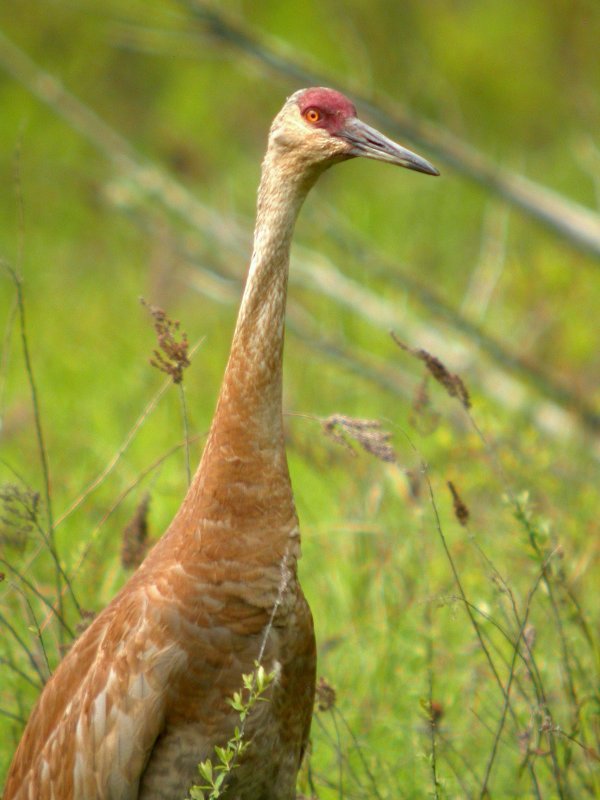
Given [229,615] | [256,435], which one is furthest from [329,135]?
[229,615]

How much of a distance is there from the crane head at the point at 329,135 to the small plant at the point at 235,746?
1.22 m

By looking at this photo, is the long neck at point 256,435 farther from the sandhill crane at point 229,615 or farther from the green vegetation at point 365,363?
the green vegetation at point 365,363

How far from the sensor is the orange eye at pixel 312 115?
3031 mm

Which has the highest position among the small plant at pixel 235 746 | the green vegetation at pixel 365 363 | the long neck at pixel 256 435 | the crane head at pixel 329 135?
the crane head at pixel 329 135

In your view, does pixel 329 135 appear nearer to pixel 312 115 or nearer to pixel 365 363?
pixel 312 115

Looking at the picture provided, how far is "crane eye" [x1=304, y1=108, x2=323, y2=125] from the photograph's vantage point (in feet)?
9.95

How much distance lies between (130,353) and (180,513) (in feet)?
16.5

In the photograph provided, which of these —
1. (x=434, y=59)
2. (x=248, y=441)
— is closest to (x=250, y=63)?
(x=248, y=441)

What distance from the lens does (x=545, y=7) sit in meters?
10.2

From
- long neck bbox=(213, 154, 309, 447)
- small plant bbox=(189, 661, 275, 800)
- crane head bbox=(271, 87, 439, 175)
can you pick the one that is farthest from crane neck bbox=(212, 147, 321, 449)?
small plant bbox=(189, 661, 275, 800)

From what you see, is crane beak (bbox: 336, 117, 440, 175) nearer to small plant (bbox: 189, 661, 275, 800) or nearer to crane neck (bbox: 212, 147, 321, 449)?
crane neck (bbox: 212, 147, 321, 449)

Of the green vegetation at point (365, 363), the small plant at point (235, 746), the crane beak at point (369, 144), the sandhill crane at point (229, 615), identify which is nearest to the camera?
the small plant at point (235, 746)

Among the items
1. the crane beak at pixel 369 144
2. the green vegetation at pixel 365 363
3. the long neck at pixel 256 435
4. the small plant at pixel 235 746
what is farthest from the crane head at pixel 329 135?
the small plant at pixel 235 746

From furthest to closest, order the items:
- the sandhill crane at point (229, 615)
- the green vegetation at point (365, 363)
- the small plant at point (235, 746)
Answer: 1. the green vegetation at point (365, 363)
2. the sandhill crane at point (229, 615)
3. the small plant at point (235, 746)
